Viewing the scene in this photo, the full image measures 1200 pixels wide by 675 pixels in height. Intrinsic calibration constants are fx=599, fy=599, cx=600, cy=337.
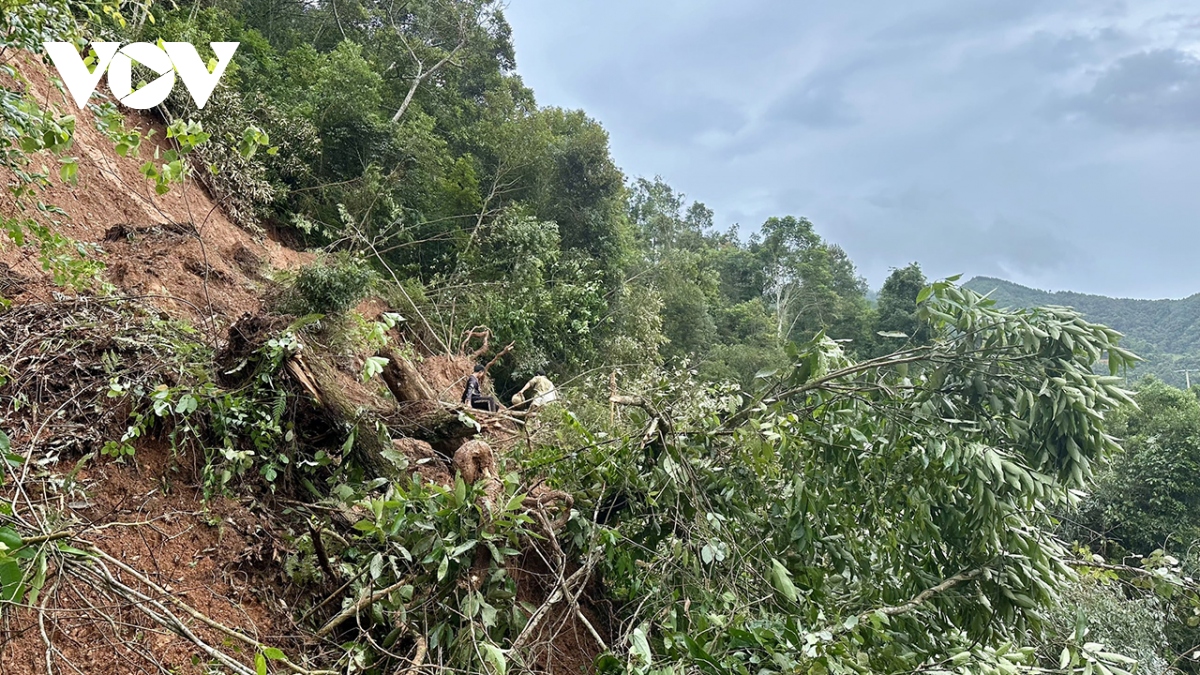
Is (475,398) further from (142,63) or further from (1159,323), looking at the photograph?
(1159,323)

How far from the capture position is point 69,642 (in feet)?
6.51

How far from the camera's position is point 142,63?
2096 millimetres

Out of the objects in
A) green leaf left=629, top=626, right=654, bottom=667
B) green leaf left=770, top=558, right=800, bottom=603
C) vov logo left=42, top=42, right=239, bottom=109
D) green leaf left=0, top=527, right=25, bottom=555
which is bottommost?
green leaf left=629, top=626, right=654, bottom=667

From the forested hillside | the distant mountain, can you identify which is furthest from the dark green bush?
the distant mountain

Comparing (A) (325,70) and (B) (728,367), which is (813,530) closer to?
(A) (325,70)

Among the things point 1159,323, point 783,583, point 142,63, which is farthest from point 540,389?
point 1159,323

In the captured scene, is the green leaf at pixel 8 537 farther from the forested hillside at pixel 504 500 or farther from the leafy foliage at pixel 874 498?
the leafy foliage at pixel 874 498

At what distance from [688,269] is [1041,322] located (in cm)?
1462

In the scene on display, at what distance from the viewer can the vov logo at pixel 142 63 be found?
191 cm

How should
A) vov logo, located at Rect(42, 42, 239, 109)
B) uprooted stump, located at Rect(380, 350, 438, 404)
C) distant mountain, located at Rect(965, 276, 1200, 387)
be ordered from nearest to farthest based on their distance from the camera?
vov logo, located at Rect(42, 42, 239, 109)
uprooted stump, located at Rect(380, 350, 438, 404)
distant mountain, located at Rect(965, 276, 1200, 387)

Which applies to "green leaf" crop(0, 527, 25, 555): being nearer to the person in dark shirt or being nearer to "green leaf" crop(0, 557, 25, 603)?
"green leaf" crop(0, 557, 25, 603)

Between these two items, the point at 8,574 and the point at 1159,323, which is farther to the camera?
the point at 1159,323

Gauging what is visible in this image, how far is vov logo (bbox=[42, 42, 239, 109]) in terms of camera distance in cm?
191

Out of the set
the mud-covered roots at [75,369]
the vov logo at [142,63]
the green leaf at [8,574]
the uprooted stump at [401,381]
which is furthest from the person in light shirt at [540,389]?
the green leaf at [8,574]
